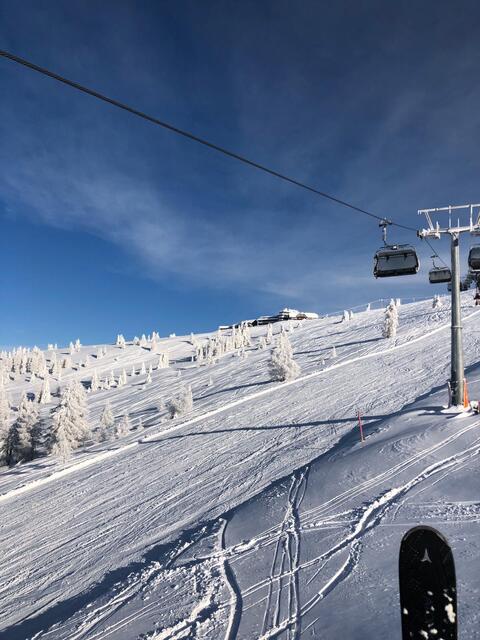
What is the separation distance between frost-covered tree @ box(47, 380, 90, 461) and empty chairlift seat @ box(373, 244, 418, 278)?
34459 millimetres

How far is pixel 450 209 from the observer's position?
479 inches

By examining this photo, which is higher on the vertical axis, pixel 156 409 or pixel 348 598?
pixel 348 598

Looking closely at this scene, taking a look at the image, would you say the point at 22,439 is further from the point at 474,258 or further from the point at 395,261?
the point at 474,258

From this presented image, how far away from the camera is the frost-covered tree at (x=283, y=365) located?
130 ft

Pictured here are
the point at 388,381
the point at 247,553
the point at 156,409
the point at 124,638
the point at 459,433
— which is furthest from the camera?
the point at 156,409

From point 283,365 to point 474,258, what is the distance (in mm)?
29114

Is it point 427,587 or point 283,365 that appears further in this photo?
point 283,365

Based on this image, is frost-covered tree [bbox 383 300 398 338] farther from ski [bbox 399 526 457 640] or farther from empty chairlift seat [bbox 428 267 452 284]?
ski [bbox 399 526 457 640]

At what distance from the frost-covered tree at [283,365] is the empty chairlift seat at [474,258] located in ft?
92.6

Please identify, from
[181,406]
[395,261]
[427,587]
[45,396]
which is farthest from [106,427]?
[45,396]

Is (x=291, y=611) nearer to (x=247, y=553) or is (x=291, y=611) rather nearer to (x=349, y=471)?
(x=247, y=553)

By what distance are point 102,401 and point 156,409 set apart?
24579mm

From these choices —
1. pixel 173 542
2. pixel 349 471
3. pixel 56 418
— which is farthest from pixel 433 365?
pixel 56 418

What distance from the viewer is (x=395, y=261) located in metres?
11.2
